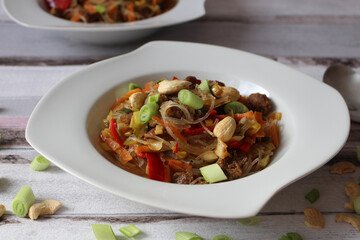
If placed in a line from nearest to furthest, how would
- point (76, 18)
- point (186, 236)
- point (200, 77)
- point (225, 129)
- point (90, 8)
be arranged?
point (186, 236)
point (225, 129)
point (200, 77)
point (76, 18)
point (90, 8)

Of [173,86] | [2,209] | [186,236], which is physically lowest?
[2,209]

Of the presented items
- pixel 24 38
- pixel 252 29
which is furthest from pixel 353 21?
pixel 24 38

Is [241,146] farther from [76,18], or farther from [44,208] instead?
[76,18]

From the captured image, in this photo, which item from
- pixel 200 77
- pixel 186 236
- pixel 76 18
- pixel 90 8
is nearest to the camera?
pixel 186 236

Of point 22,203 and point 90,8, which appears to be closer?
point 22,203

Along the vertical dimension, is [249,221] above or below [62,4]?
below

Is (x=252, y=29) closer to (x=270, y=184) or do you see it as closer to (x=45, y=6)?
(x=45, y=6)

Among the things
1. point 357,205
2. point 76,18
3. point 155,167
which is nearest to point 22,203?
point 155,167
